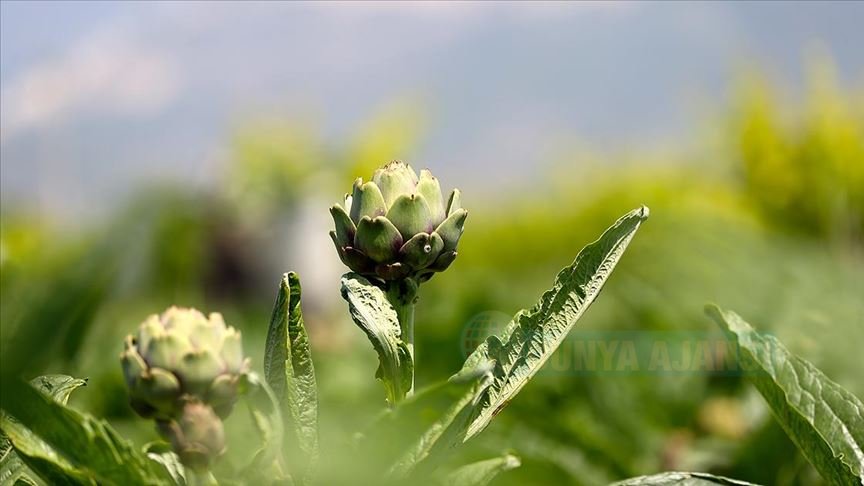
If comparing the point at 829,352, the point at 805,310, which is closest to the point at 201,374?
the point at 829,352

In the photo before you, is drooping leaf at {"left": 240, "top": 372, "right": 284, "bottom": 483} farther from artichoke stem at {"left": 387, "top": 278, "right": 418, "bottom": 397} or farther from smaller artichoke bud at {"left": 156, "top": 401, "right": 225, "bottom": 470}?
artichoke stem at {"left": 387, "top": 278, "right": 418, "bottom": 397}

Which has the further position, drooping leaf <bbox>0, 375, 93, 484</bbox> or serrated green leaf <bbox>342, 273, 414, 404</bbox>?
serrated green leaf <bbox>342, 273, 414, 404</bbox>

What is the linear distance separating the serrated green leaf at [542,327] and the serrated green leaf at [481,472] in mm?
34

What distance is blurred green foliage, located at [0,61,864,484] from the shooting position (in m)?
0.56

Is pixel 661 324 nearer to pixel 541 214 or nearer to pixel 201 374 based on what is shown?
pixel 201 374

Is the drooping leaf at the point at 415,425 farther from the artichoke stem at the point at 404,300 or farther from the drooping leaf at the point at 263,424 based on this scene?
the artichoke stem at the point at 404,300

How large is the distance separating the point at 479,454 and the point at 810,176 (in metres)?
3.67

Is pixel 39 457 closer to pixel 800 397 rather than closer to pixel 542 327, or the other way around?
pixel 542 327

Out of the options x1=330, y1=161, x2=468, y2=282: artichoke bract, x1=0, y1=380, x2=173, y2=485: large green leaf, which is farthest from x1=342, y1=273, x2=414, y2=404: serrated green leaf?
x1=0, y1=380, x2=173, y2=485: large green leaf

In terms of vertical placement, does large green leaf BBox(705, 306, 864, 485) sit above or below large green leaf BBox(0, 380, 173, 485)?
below

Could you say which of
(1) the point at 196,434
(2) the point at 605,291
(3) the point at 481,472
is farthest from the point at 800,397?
(2) the point at 605,291

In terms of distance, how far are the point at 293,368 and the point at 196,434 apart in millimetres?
68

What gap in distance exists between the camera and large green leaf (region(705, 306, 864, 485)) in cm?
59

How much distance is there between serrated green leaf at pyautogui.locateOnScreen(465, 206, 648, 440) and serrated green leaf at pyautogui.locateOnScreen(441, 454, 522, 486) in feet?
0.11
